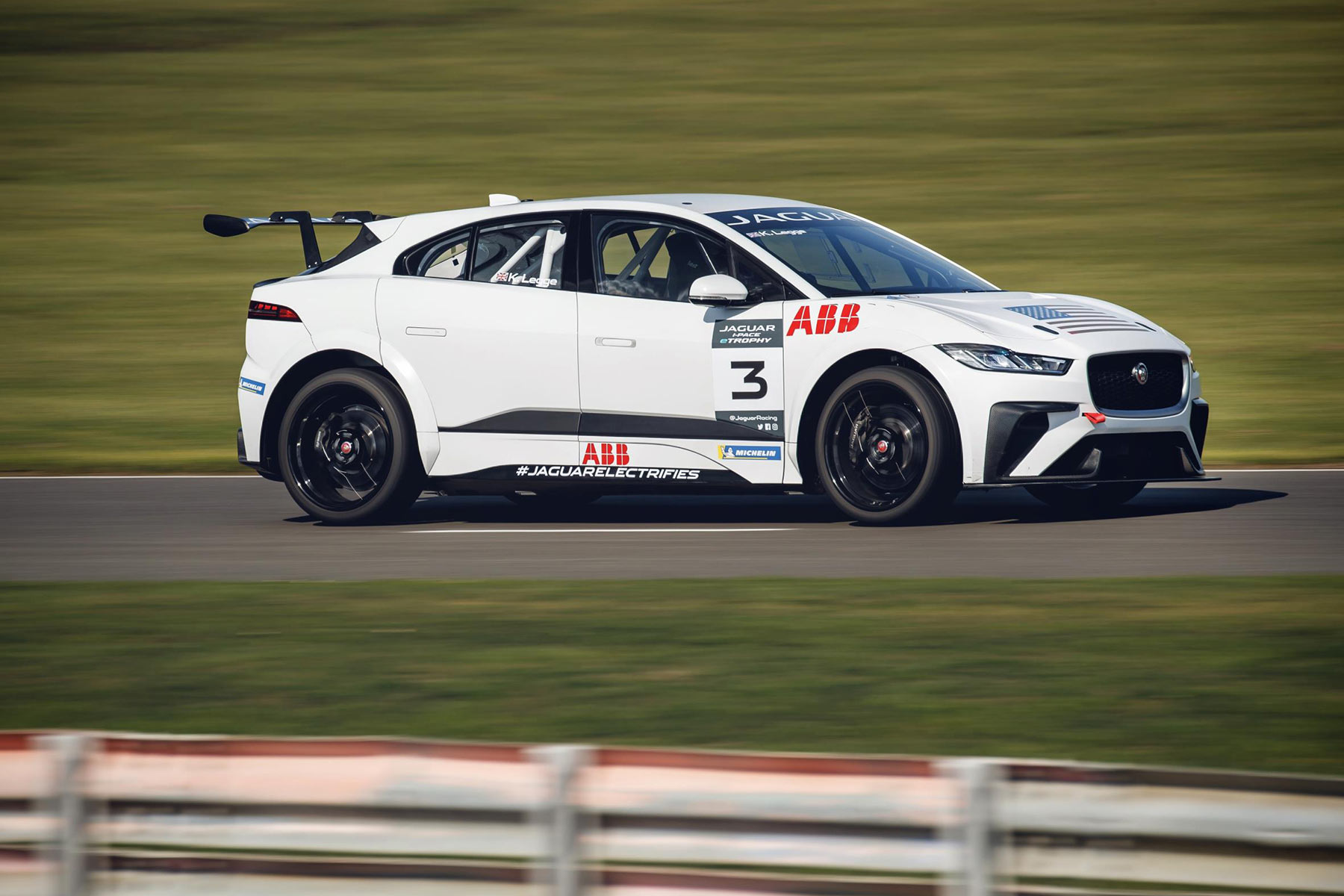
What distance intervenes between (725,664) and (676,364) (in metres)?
3.55

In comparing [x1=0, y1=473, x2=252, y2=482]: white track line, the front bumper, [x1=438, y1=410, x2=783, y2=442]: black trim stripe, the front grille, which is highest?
the front grille

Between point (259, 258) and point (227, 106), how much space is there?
6856 mm

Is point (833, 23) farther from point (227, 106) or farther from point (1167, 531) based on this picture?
point (1167, 531)

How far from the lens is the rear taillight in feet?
35.0

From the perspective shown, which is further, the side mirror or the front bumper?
the front bumper

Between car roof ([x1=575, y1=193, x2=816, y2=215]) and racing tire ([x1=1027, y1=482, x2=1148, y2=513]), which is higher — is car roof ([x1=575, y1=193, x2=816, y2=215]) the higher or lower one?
the higher one

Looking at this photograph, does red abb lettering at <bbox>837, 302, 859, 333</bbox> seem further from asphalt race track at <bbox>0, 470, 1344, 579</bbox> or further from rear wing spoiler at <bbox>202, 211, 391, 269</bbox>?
rear wing spoiler at <bbox>202, 211, 391, 269</bbox>

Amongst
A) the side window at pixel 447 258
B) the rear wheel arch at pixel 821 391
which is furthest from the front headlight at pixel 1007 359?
the side window at pixel 447 258

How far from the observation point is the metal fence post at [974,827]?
11.1ft

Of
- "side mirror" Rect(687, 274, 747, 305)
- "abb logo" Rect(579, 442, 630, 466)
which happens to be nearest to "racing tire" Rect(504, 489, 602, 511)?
"abb logo" Rect(579, 442, 630, 466)

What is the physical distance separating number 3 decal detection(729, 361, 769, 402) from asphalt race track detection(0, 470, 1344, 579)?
714mm

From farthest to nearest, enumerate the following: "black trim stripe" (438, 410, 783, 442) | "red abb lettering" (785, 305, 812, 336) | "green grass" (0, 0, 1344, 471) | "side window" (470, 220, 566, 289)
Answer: "green grass" (0, 0, 1344, 471) → "side window" (470, 220, 566, 289) → "black trim stripe" (438, 410, 783, 442) → "red abb lettering" (785, 305, 812, 336)

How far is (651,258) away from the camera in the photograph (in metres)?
10.1

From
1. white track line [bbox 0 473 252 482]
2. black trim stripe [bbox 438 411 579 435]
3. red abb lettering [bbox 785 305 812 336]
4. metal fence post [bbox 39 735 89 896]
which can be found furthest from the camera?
white track line [bbox 0 473 252 482]
